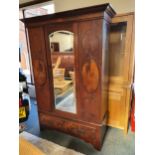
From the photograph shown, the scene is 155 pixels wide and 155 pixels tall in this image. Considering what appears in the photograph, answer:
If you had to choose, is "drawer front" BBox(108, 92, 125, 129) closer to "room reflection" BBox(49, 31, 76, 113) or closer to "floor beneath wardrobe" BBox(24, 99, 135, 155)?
"floor beneath wardrobe" BBox(24, 99, 135, 155)

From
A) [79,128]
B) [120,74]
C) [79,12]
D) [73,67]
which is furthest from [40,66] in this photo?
[120,74]

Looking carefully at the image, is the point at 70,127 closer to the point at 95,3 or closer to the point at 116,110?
the point at 116,110

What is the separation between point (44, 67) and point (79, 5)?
4.14ft

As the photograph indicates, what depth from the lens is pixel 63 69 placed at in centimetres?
176

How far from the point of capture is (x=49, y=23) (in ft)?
5.29

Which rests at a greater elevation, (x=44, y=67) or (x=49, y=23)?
(x=49, y=23)

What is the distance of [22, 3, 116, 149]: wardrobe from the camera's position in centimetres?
144

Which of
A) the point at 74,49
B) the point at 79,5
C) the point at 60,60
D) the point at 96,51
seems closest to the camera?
the point at 96,51

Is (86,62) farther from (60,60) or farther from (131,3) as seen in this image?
(131,3)

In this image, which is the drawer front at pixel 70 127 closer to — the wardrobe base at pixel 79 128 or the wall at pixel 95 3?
the wardrobe base at pixel 79 128

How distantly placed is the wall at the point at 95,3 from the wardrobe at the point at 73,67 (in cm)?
47

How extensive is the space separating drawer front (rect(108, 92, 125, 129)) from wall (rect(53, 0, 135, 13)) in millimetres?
1265
